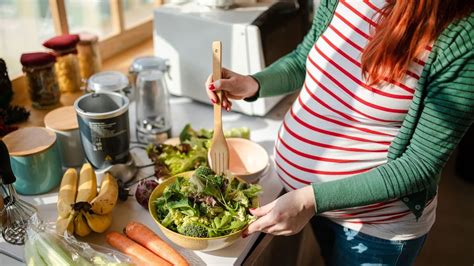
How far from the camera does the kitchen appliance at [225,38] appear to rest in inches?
50.7

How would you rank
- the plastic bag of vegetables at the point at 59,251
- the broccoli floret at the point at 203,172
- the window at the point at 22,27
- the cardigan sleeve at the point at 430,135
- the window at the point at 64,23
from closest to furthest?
1. the cardigan sleeve at the point at 430,135
2. the plastic bag of vegetables at the point at 59,251
3. the broccoli floret at the point at 203,172
4. the window at the point at 64,23
5. the window at the point at 22,27

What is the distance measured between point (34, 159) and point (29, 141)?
0.05m

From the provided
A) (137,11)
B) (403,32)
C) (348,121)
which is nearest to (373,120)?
(348,121)

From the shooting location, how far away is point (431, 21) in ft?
2.48

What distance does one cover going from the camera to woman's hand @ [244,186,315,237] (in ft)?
2.71

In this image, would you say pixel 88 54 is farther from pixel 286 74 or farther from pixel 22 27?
pixel 22 27

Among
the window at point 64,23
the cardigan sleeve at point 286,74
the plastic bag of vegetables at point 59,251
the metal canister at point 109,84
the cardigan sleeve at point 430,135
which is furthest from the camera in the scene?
the window at point 64,23

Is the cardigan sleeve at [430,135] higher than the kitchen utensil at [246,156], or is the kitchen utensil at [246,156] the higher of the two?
the cardigan sleeve at [430,135]

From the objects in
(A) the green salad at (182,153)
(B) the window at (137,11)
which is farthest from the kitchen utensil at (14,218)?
(B) the window at (137,11)

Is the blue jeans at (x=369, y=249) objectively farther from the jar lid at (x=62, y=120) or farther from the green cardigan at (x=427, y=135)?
the jar lid at (x=62, y=120)

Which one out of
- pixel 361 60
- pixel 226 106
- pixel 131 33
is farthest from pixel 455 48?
pixel 131 33

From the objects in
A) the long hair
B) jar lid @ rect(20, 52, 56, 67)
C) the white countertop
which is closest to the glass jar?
the white countertop

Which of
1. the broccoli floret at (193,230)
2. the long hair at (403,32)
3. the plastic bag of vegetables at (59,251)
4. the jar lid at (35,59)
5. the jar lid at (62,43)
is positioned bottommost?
the plastic bag of vegetables at (59,251)

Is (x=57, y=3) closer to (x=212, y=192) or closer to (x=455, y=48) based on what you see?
(x=212, y=192)
